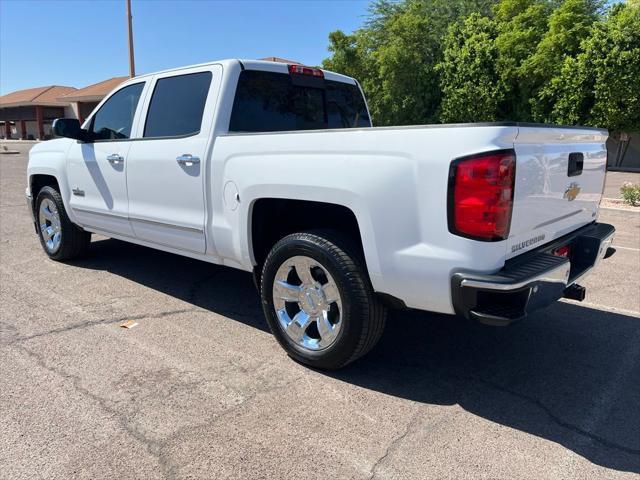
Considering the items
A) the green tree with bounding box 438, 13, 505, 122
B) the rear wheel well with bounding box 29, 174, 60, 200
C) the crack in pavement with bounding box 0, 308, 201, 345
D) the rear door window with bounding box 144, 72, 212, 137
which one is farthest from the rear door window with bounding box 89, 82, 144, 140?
the green tree with bounding box 438, 13, 505, 122

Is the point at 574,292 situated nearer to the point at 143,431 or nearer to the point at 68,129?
the point at 143,431

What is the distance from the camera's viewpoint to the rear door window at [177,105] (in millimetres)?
4184

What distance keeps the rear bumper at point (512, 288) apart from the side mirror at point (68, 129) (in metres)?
4.05

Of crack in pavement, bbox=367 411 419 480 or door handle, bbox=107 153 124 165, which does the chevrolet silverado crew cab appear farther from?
crack in pavement, bbox=367 411 419 480

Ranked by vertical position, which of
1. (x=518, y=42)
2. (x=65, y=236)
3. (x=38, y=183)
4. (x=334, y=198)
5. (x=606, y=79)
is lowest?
(x=65, y=236)

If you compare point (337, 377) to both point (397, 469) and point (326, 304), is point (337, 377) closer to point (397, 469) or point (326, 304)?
point (326, 304)

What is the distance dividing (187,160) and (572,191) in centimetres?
273

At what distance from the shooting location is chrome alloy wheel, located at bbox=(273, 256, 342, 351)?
11.0 feet

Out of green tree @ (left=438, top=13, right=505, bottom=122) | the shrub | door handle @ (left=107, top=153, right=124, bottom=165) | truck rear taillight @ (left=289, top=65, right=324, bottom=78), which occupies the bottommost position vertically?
the shrub

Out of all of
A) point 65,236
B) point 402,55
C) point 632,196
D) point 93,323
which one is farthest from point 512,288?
point 402,55

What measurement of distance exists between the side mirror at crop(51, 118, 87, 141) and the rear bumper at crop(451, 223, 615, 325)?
4.05 m

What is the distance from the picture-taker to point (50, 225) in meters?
6.20

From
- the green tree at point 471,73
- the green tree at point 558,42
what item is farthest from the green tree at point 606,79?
the green tree at point 471,73

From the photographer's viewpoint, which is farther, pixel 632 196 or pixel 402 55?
pixel 402 55
